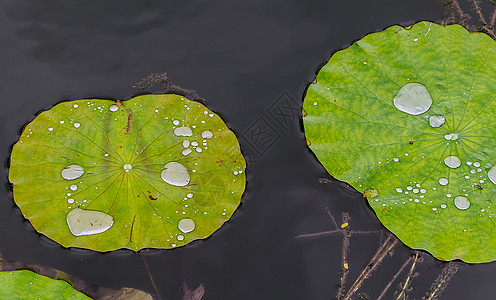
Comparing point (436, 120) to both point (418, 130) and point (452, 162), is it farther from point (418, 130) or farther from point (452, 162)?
point (452, 162)

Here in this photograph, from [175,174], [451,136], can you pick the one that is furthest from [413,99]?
[175,174]

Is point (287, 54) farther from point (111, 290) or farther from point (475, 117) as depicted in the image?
point (111, 290)

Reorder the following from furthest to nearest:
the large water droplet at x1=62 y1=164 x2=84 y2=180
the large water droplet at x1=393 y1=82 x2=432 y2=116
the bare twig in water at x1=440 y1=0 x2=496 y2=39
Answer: the bare twig in water at x1=440 y1=0 x2=496 y2=39 < the large water droplet at x1=393 y1=82 x2=432 y2=116 < the large water droplet at x1=62 y1=164 x2=84 y2=180

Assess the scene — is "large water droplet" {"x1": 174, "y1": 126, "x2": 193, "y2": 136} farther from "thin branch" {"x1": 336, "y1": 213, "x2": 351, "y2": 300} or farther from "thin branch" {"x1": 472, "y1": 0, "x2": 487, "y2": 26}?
"thin branch" {"x1": 472, "y1": 0, "x2": 487, "y2": 26}

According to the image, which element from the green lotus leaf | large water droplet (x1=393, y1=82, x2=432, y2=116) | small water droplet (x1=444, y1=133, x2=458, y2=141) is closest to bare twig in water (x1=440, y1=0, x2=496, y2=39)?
large water droplet (x1=393, y1=82, x2=432, y2=116)

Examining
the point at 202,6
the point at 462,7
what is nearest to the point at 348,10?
the point at 462,7

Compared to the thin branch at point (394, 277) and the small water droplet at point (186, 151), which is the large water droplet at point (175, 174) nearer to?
the small water droplet at point (186, 151)

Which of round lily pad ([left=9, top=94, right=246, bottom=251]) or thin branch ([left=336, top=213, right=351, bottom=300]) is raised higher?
round lily pad ([left=9, top=94, right=246, bottom=251])
